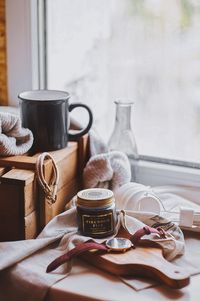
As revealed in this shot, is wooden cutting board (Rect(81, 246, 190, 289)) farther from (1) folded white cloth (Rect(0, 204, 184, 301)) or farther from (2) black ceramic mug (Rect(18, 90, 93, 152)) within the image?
(2) black ceramic mug (Rect(18, 90, 93, 152))

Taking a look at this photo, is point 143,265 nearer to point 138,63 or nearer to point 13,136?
point 13,136

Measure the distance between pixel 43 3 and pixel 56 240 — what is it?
640 millimetres

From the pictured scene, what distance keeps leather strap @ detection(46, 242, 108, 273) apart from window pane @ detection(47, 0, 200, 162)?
0.47 m

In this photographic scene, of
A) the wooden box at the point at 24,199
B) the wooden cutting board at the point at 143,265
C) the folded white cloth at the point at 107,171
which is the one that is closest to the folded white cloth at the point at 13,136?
the wooden box at the point at 24,199

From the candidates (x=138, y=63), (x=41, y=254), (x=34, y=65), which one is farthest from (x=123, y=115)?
(x=41, y=254)

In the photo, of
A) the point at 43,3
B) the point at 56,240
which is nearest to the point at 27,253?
the point at 56,240

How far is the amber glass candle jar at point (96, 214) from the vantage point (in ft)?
3.20

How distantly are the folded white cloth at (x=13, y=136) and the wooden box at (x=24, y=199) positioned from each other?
0.02 m

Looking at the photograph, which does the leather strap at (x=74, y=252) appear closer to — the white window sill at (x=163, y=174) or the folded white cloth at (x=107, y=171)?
the folded white cloth at (x=107, y=171)

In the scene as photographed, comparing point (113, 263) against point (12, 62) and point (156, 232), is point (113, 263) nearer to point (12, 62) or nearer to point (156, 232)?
point (156, 232)

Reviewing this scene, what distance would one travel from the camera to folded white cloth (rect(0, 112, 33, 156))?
1038 mm

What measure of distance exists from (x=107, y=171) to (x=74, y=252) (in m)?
0.29

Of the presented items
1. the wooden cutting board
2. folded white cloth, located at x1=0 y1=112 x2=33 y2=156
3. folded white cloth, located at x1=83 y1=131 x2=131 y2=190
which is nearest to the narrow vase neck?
folded white cloth, located at x1=83 y1=131 x2=131 y2=190

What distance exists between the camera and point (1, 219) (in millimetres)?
1024
